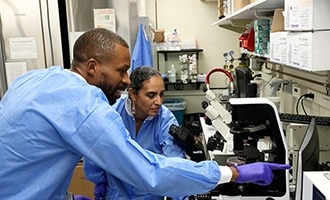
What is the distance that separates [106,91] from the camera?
1.24 m

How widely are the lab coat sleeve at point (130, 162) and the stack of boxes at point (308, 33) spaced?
514 millimetres

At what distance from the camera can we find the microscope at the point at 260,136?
1308 millimetres

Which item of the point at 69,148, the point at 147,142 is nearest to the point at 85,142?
the point at 69,148

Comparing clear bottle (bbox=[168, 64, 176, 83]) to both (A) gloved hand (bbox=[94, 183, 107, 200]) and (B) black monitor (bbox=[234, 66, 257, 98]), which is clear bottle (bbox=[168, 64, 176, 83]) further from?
(A) gloved hand (bbox=[94, 183, 107, 200])

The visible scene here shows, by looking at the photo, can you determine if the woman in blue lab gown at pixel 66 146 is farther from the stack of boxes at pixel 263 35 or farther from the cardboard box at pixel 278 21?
→ the stack of boxes at pixel 263 35

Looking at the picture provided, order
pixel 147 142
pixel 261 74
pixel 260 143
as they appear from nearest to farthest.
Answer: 1. pixel 260 143
2. pixel 147 142
3. pixel 261 74

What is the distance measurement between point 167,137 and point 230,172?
1.90 ft

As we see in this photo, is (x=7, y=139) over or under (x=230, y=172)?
over

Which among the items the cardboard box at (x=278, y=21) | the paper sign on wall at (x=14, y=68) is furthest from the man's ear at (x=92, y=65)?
the paper sign on wall at (x=14, y=68)

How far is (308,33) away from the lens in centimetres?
112

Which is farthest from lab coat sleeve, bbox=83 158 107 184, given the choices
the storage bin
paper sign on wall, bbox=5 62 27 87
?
the storage bin

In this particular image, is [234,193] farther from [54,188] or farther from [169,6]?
[169,6]

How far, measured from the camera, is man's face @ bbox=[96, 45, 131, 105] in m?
1.18

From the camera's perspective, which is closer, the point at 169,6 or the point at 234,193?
the point at 234,193
